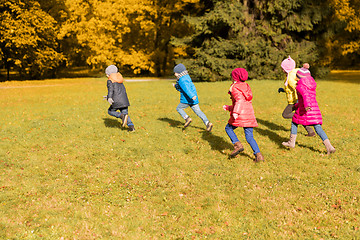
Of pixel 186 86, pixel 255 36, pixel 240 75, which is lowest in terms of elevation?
pixel 186 86

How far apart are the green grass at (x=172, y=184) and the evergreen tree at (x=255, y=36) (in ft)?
49.9

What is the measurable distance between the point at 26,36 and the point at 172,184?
25399mm

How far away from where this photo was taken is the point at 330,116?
414 inches

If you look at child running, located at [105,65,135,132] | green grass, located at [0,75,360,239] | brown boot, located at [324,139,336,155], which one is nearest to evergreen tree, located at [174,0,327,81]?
green grass, located at [0,75,360,239]

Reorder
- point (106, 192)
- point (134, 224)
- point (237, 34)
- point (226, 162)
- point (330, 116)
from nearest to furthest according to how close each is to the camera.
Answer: point (134, 224) < point (106, 192) < point (226, 162) < point (330, 116) < point (237, 34)

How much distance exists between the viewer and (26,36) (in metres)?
26.2

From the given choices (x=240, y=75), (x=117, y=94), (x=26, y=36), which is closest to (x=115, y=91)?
(x=117, y=94)

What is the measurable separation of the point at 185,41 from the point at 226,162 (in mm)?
20955

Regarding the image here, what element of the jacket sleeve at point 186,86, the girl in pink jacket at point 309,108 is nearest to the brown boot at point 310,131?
the girl in pink jacket at point 309,108

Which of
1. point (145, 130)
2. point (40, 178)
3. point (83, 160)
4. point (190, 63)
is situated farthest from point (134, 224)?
point (190, 63)

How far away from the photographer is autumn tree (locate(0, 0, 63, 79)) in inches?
1026

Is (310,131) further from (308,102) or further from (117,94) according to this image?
(117,94)

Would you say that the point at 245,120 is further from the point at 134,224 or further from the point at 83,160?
the point at 83,160

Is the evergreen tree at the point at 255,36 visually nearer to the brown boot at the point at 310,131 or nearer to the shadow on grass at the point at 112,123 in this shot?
the shadow on grass at the point at 112,123
